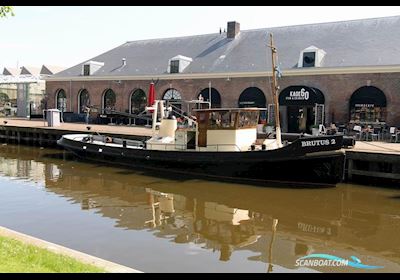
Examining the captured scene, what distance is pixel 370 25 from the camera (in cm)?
2547

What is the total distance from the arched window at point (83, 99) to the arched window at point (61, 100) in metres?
1.84

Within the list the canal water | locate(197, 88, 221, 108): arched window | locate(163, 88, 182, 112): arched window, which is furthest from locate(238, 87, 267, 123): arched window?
the canal water

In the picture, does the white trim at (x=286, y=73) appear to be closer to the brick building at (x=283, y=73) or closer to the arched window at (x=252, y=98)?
the brick building at (x=283, y=73)

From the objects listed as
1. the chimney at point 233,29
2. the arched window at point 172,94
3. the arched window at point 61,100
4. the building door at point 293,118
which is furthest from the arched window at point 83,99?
the building door at point 293,118

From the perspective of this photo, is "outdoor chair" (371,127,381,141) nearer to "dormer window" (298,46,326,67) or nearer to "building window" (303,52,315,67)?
"dormer window" (298,46,326,67)

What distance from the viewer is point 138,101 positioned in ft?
105

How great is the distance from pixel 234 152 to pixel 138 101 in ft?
60.9

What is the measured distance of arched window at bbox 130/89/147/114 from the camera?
104 ft

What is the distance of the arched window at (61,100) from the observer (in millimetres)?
36656

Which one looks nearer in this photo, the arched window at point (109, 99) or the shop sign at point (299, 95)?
the shop sign at point (299, 95)

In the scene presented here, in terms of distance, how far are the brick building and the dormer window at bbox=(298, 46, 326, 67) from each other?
0.19 ft
